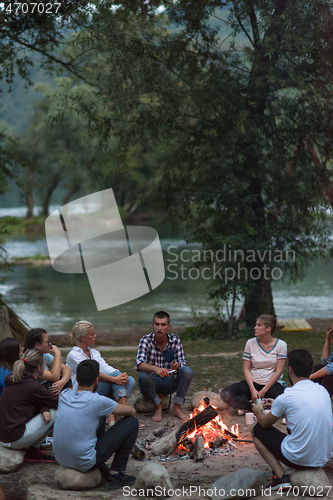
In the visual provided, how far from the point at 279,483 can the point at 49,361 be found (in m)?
2.13

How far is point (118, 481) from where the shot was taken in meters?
3.54

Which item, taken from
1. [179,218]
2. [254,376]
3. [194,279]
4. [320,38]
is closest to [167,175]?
[179,218]

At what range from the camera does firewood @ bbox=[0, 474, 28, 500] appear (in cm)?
324

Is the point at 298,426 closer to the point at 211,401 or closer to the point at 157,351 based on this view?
the point at 211,401

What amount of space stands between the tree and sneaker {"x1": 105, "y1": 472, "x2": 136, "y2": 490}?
628 centimetres

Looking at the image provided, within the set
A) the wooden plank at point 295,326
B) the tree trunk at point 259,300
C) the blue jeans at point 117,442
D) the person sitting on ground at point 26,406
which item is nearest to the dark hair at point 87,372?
the blue jeans at point 117,442

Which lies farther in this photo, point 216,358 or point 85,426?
point 216,358

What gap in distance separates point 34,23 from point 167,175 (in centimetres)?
361

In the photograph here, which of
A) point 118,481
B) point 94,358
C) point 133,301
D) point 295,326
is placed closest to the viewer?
point 118,481

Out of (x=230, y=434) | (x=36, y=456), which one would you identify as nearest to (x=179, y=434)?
(x=230, y=434)

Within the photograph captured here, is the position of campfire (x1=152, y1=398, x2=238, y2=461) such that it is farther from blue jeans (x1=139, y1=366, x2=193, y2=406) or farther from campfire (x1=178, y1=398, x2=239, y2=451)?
blue jeans (x1=139, y1=366, x2=193, y2=406)

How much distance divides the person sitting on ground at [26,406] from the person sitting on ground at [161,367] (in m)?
1.24

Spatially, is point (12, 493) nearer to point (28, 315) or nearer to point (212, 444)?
point (212, 444)

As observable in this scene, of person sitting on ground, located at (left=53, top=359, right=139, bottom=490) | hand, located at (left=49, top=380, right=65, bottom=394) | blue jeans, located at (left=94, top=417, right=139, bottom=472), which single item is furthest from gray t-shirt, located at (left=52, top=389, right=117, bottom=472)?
hand, located at (left=49, top=380, right=65, bottom=394)
